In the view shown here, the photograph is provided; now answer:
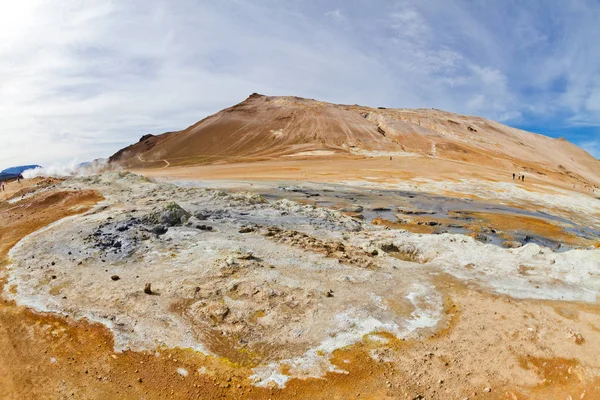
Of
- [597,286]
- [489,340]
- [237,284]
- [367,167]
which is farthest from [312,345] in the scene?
[367,167]

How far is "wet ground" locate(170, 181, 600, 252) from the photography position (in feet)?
72.7

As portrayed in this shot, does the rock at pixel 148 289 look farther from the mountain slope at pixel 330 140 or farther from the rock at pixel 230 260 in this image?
the mountain slope at pixel 330 140

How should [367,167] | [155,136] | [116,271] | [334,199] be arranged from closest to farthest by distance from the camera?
[116,271]
[334,199]
[367,167]
[155,136]

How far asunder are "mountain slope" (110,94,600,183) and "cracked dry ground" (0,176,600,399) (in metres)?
68.4

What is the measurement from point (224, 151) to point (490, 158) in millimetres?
58868

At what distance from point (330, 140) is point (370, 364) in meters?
82.6

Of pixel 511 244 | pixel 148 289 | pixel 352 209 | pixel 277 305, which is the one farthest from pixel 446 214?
pixel 148 289

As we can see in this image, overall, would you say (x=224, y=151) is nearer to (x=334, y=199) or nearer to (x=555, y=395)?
(x=334, y=199)

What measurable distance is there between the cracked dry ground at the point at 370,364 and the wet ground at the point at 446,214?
1265cm

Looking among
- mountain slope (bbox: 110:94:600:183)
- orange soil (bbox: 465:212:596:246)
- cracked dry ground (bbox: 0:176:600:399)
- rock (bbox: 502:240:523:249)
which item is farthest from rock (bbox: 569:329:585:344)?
mountain slope (bbox: 110:94:600:183)

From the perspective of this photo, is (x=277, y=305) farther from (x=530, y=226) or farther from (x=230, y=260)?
(x=530, y=226)

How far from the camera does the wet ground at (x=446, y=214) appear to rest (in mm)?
22172

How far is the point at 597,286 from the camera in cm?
1095

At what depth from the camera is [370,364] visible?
7.53 meters
